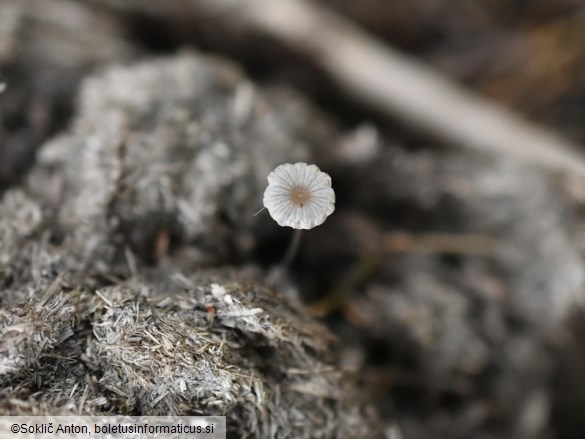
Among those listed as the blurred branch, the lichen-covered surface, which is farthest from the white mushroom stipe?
the blurred branch

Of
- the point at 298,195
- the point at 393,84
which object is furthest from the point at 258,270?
the point at 393,84

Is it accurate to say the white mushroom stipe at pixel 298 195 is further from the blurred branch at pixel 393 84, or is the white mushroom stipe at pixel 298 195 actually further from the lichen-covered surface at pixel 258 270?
the blurred branch at pixel 393 84

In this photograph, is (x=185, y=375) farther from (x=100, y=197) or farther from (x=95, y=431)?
(x=100, y=197)

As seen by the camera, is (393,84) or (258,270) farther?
(393,84)

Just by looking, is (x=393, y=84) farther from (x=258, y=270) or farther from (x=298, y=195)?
(x=298, y=195)

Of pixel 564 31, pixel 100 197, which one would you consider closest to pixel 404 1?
pixel 564 31

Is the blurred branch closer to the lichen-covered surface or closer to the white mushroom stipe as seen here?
the lichen-covered surface
